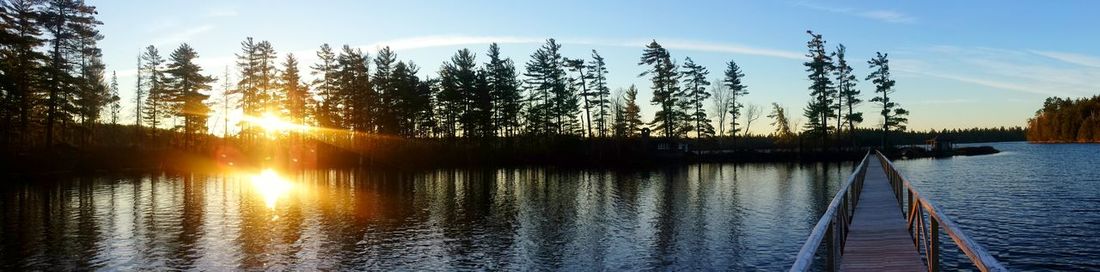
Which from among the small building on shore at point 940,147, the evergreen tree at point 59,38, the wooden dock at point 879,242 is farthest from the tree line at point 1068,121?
the evergreen tree at point 59,38

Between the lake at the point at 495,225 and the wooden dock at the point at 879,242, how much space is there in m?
1.68

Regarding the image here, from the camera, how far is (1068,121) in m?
162

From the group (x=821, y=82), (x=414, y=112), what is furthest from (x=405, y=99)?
(x=821, y=82)

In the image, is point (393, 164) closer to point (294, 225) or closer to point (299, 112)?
point (299, 112)

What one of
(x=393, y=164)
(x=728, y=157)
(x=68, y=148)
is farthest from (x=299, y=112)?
(x=728, y=157)

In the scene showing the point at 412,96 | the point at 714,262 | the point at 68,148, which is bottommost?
the point at 714,262

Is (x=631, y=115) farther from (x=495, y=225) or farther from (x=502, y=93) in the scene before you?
(x=495, y=225)

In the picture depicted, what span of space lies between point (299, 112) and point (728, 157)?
5461 cm

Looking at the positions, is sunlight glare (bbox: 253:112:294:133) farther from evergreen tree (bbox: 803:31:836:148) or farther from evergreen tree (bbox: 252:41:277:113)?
evergreen tree (bbox: 803:31:836:148)

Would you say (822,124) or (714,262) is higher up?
(822,124)

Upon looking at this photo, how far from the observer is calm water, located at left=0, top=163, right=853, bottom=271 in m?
16.3

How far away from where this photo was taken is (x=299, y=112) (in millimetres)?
85562

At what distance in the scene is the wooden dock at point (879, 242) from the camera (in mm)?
9922

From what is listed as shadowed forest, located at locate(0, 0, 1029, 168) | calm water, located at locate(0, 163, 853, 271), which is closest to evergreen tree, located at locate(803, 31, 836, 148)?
shadowed forest, located at locate(0, 0, 1029, 168)
